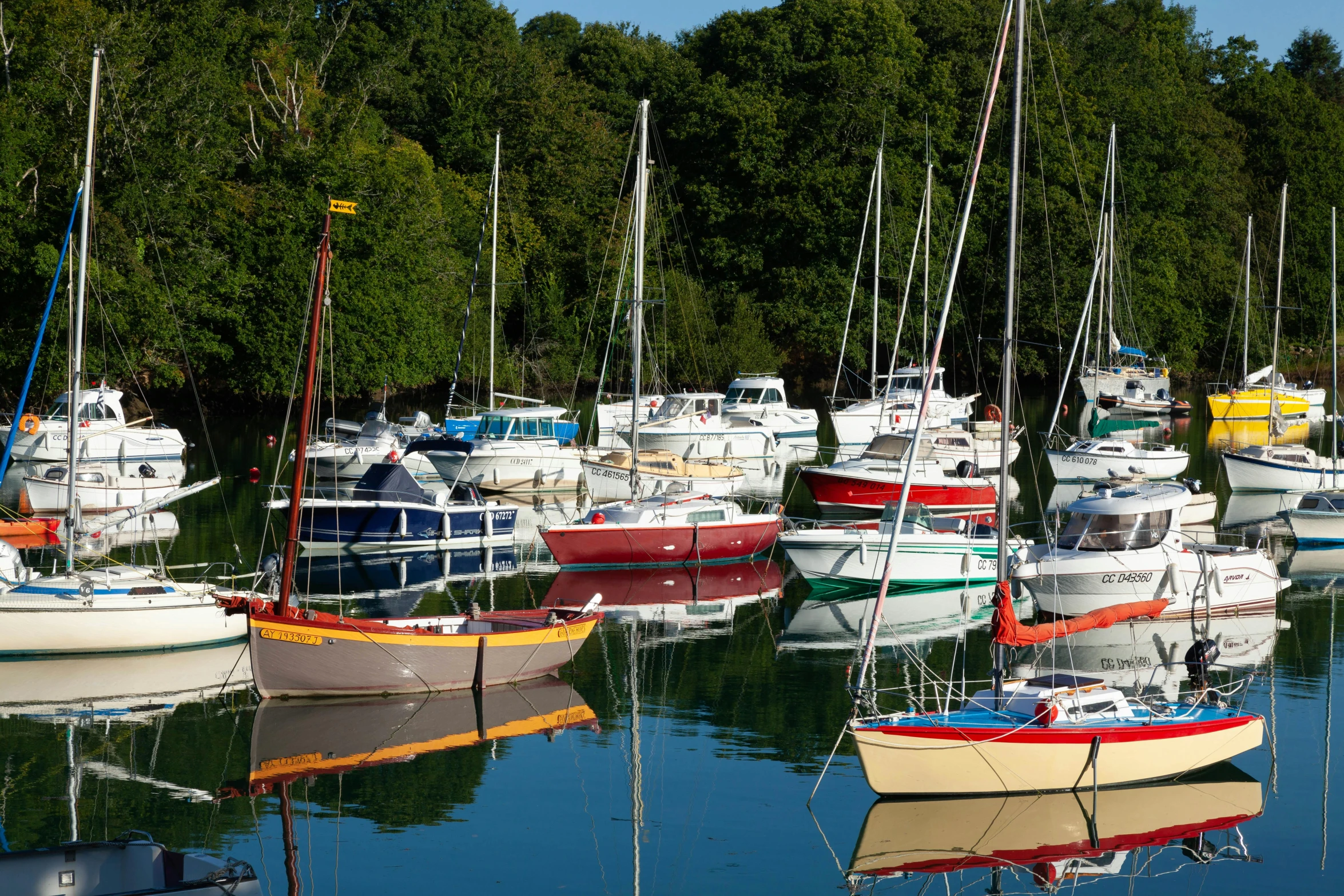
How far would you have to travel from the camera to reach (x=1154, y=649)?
78.3ft

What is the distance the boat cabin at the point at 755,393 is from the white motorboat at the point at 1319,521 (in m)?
23.1

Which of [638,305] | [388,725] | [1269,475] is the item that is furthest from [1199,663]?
[1269,475]

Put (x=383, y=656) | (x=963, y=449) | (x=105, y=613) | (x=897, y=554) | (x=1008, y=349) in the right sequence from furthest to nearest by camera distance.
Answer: (x=963, y=449) → (x=897, y=554) → (x=105, y=613) → (x=383, y=656) → (x=1008, y=349)

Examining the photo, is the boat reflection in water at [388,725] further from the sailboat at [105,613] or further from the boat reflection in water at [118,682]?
the sailboat at [105,613]

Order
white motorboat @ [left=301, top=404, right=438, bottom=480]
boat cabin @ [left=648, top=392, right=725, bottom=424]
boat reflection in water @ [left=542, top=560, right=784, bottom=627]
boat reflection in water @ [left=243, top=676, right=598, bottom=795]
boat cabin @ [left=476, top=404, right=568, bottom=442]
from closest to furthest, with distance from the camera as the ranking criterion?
Answer: boat reflection in water @ [left=243, top=676, right=598, bottom=795]
boat reflection in water @ [left=542, top=560, right=784, bottom=627]
boat cabin @ [left=476, top=404, right=568, bottom=442]
white motorboat @ [left=301, top=404, right=438, bottom=480]
boat cabin @ [left=648, top=392, right=725, bottom=424]

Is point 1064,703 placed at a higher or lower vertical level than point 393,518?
lower

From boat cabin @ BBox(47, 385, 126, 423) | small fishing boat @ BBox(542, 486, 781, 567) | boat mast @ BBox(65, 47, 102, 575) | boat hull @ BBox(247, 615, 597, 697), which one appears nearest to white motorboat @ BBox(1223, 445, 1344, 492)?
small fishing boat @ BBox(542, 486, 781, 567)

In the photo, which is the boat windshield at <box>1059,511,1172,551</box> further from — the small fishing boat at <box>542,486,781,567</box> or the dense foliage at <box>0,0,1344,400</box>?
the dense foliage at <box>0,0,1344,400</box>

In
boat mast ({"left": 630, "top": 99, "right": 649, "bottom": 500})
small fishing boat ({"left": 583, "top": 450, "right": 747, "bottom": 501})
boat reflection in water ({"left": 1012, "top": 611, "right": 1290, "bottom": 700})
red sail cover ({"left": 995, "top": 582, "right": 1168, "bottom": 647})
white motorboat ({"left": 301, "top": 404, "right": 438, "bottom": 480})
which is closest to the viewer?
red sail cover ({"left": 995, "top": 582, "right": 1168, "bottom": 647})

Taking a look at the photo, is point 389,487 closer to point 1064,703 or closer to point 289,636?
point 289,636

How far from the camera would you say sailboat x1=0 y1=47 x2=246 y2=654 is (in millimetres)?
20844

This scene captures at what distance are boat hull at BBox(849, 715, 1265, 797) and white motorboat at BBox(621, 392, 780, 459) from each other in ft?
106

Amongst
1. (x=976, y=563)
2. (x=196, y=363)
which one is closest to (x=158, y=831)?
(x=976, y=563)

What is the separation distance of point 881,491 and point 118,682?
21404 mm
